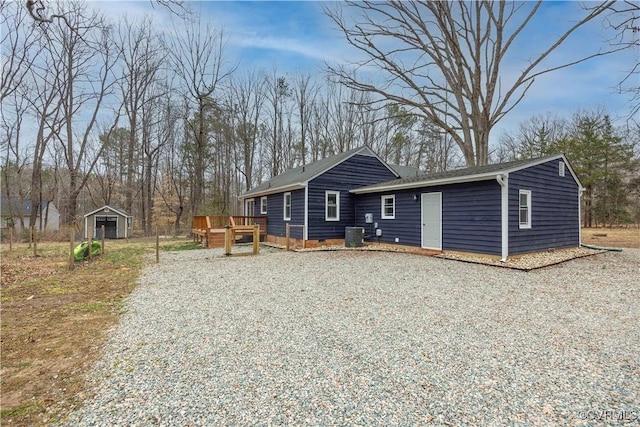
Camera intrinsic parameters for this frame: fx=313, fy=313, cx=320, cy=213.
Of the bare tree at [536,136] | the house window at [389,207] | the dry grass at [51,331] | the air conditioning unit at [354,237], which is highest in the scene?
the bare tree at [536,136]

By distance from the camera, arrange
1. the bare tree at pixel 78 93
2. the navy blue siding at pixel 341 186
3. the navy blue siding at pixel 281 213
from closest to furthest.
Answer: the navy blue siding at pixel 341 186 < the navy blue siding at pixel 281 213 < the bare tree at pixel 78 93

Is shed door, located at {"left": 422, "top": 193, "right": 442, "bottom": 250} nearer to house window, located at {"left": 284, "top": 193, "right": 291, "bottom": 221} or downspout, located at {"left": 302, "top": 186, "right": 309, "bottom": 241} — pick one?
downspout, located at {"left": 302, "top": 186, "right": 309, "bottom": 241}

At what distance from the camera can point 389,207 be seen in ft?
Answer: 39.6

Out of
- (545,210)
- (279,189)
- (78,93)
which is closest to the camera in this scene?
(545,210)

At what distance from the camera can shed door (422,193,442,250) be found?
33.0ft

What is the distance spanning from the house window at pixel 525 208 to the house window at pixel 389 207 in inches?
161

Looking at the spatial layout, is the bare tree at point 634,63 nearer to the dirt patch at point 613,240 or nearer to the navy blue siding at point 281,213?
the dirt patch at point 613,240

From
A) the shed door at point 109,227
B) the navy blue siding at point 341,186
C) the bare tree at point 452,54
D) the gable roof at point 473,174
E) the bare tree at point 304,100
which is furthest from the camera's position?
the bare tree at point 304,100

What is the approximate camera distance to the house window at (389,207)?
1180 cm

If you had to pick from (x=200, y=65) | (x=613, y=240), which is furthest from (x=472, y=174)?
(x=200, y=65)

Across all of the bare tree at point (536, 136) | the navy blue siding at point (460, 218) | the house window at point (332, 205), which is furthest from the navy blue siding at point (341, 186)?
the bare tree at point (536, 136)

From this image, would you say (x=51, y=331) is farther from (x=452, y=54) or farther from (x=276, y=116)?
(x=276, y=116)

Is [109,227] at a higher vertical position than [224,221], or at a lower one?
lower

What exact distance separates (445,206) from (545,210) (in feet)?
9.88
